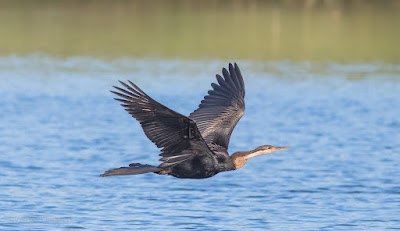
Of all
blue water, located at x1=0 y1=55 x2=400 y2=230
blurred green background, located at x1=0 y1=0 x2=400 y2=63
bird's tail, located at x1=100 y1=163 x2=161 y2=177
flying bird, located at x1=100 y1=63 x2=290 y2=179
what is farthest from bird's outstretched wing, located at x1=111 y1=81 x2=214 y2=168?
blurred green background, located at x1=0 y1=0 x2=400 y2=63

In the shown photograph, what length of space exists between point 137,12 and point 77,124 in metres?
27.9

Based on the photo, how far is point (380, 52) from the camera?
31141 mm

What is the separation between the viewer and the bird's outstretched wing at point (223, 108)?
1006 centimetres

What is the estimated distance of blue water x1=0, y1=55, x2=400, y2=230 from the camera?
11.0 metres

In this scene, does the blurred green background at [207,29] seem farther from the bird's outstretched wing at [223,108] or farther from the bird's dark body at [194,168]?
the bird's dark body at [194,168]

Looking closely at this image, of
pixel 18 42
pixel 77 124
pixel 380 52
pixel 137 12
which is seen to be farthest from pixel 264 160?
pixel 137 12

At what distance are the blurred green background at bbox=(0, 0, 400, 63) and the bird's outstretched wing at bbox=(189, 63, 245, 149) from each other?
63.1 feet

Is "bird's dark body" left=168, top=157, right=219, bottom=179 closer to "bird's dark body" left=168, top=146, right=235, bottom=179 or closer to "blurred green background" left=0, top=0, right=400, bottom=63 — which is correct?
"bird's dark body" left=168, top=146, right=235, bottom=179

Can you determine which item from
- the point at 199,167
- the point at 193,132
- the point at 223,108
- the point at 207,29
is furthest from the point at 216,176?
the point at 207,29

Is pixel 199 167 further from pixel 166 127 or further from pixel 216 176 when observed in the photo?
pixel 216 176

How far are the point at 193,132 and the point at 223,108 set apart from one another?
180 centimetres

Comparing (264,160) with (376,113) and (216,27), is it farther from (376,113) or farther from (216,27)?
(216,27)

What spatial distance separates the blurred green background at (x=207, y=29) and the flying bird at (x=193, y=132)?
19.3 metres

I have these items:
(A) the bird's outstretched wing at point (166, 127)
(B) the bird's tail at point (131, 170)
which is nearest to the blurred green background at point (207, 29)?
(A) the bird's outstretched wing at point (166, 127)
